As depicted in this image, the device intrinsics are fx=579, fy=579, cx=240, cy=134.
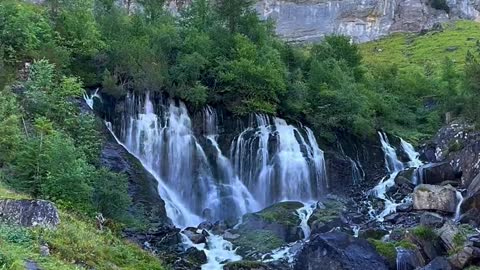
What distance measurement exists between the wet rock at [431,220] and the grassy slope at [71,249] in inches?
465

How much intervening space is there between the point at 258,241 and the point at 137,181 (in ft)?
23.4

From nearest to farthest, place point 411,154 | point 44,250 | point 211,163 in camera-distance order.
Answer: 1. point 44,250
2. point 211,163
3. point 411,154

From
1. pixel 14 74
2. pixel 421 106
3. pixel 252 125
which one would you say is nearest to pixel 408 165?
pixel 252 125

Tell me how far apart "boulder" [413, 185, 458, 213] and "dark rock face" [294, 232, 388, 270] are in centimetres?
813

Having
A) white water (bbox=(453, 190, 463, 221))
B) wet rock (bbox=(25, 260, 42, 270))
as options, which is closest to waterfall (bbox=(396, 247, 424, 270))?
white water (bbox=(453, 190, 463, 221))

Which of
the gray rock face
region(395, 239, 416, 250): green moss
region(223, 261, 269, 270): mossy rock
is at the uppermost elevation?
the gray rock face

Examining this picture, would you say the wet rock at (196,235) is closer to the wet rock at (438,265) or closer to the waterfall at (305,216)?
the waterfall at (305,216)

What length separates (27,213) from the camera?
15.3 metres

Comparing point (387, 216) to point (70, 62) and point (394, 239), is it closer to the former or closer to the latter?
point (394, 239)

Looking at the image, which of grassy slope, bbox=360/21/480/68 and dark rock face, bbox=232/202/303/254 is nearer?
dark rock face, bbox=232/202/303/254

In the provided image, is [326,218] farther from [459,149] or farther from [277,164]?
[459,149]

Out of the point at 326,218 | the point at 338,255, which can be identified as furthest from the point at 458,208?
the point at 338,255

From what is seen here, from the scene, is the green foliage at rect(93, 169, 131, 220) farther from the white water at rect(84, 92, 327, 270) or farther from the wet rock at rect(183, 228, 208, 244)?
the white water at rect(84, 92, 327, 270)

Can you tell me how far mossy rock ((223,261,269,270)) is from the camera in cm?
2080
